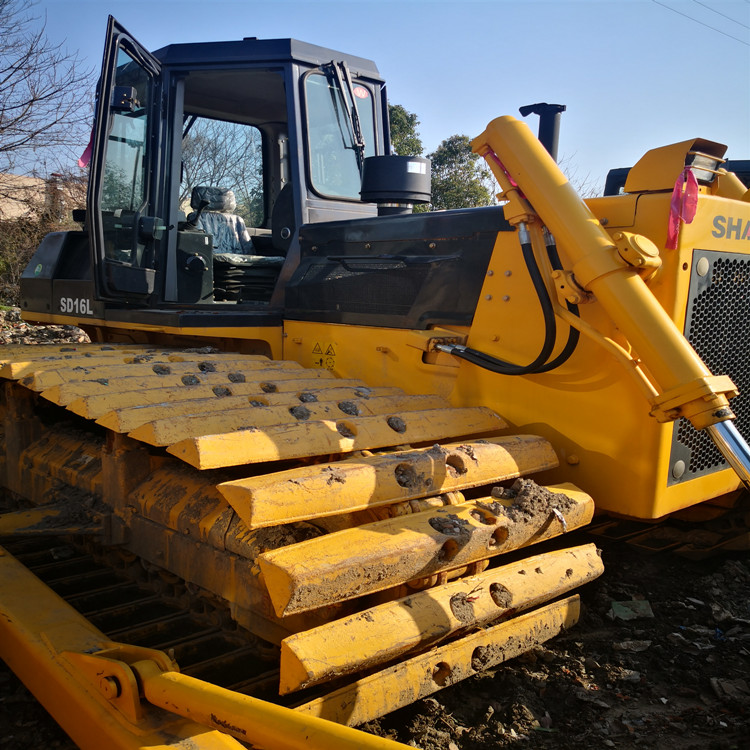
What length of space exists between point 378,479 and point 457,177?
20027mm

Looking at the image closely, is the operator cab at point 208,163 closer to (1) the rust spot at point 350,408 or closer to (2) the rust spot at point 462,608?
(1) the rust spot at point 350,408

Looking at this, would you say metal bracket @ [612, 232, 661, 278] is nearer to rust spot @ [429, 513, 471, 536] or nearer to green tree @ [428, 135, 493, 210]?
rust spot @ [429, 513, 471, 536]

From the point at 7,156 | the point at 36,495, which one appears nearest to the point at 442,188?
the point at 7,156

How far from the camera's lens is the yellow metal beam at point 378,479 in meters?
1.96

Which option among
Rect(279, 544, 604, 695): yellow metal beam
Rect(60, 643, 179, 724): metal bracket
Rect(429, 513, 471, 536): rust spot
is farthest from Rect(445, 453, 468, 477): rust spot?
Rect(60, 643, 179, 724): metal bracket

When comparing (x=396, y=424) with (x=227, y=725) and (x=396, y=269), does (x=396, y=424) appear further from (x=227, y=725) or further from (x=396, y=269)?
(x=227, y=725)

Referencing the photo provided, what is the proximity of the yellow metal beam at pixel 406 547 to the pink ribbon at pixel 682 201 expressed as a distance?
990 millimetres

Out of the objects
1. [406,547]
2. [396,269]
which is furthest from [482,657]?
[396,269]

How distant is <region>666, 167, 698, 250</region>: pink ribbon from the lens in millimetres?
2492

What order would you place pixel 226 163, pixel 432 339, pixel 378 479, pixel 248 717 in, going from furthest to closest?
pixel 226 163, pixel 432 339, pixel 378 479, pixel 248 717

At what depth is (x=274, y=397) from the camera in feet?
9.53

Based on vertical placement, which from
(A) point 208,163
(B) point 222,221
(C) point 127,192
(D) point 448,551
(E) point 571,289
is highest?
(A) point 208,163

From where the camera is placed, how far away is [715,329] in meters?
2.80

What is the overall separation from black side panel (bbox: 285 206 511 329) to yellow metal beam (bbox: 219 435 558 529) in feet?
2.53
